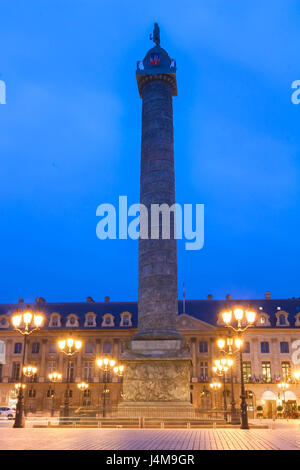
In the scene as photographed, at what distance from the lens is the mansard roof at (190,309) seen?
59406mm

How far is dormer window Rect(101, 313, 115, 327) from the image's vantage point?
59.9 metres

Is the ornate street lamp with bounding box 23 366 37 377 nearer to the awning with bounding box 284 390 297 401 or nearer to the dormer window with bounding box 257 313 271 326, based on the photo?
the awning with bounding box 284 390 297 401

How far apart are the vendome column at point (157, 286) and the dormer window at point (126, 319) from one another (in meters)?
32.8

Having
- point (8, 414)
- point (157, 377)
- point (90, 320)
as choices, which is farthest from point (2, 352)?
point (157, 377)

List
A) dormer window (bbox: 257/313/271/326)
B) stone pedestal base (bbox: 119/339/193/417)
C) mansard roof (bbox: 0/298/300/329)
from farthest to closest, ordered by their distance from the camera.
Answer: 1. mansard roof (bbox: 0/298/300/329)
2. dormer window (bbox: 257/313/271/326)
3. stone pedestal base (bbox: 119/339/193/417)

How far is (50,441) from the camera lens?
12250 mm

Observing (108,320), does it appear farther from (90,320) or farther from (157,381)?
(157,381)

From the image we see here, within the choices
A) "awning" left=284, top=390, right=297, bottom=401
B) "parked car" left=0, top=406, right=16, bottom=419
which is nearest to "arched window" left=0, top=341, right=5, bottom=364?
"parked car" left=0, top=406, right=16, bottom=419

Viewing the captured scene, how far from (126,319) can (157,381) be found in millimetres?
35682

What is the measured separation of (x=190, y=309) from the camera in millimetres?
61281

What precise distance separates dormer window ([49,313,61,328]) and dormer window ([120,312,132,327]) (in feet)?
26.3
